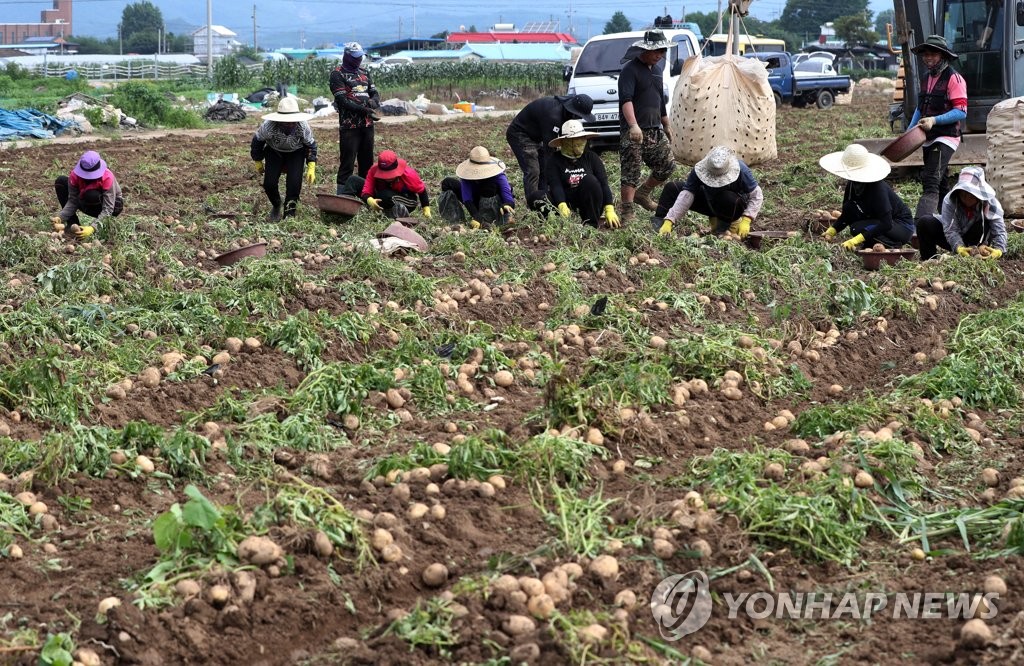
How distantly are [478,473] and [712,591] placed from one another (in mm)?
1114

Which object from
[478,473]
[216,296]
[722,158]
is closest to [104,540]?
[478,473]

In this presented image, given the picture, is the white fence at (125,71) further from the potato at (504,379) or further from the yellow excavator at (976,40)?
the potato at (504,379)

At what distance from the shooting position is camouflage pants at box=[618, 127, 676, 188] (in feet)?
32.0

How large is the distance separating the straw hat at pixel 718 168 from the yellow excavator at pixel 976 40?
4.40 meters

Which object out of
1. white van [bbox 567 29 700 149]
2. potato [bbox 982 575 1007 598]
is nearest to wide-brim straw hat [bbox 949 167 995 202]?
potato [bbox 982 575 1007 598]

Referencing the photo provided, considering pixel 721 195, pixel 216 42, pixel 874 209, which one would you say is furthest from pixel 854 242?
pixel 216 42

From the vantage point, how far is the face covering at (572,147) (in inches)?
367

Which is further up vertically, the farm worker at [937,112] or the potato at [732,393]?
the farm worker at [937,112]

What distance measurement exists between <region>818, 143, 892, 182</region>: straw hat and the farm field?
56 cm

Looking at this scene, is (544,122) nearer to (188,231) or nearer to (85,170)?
(188,231)

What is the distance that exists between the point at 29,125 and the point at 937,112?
1482 cm

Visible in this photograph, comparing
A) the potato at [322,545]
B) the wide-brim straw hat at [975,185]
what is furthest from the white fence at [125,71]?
the potato at [322,545]

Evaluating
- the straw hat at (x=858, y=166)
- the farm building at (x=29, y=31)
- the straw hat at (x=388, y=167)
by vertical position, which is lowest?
the straw hat at (x=388, y=167)

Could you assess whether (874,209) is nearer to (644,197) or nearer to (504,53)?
(644,197)
